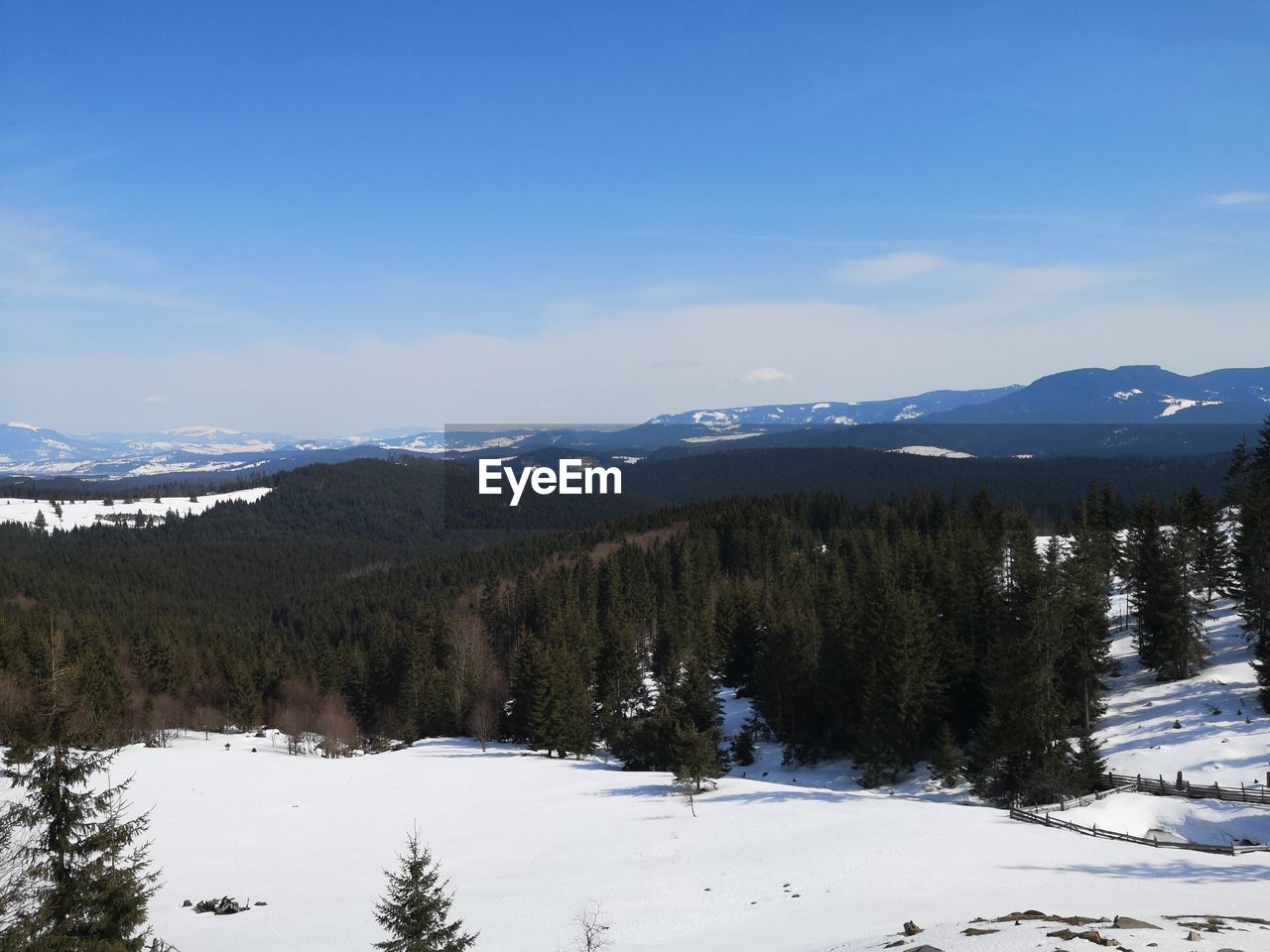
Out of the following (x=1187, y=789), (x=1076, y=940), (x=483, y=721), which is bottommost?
(x=483, y=721)

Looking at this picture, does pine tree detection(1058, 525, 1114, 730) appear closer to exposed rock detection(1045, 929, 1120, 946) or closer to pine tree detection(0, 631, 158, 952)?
exposed rock detection(1045, 929, 1120, 946)

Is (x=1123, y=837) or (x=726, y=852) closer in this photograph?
(x=1123, y=837)

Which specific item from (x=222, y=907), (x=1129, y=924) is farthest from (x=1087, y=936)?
(x=222, y=907)

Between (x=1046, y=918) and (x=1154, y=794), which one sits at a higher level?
(x=1046, y=918)

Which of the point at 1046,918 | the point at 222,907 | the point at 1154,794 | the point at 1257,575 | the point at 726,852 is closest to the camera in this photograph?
the point at 1046,918

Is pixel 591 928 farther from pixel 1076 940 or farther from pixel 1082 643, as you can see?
pixel 1082 643
